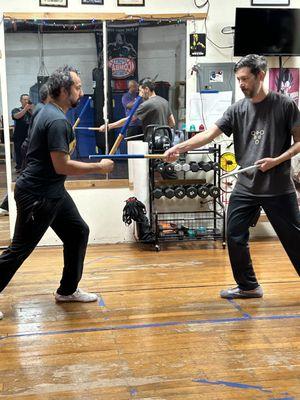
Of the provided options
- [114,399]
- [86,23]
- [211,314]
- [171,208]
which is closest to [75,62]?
[86,23]

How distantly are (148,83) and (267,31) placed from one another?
1286 mm

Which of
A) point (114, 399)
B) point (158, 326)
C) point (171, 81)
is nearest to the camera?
point (114, 399)

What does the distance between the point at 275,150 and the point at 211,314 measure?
3.87ft

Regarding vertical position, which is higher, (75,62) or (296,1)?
(296,1)

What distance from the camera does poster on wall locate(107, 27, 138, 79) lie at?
5062 millimetres

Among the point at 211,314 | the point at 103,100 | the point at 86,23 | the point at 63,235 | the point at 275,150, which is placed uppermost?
the point at 86,23

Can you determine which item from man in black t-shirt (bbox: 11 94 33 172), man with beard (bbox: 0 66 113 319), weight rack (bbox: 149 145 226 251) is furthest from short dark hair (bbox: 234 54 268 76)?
man in black t-shirt (bbox: 11 94 33 172)

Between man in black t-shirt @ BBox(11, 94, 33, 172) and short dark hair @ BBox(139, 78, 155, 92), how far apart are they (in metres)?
1.16

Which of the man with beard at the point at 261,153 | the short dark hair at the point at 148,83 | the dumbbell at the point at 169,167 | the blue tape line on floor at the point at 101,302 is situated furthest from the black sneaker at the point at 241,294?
the short dark hair at the point at 148,83

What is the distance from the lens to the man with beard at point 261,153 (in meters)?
3.25

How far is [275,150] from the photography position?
3305mm

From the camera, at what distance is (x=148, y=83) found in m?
5.12

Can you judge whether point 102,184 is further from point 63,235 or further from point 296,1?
point 296,1

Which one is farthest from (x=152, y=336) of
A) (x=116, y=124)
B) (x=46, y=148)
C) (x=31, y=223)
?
(x=116, y=124)
